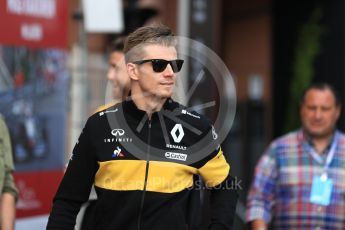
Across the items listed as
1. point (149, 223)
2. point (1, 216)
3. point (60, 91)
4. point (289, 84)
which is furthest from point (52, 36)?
point (289, 84)

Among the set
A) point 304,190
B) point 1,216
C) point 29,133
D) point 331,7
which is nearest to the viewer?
point 1,216

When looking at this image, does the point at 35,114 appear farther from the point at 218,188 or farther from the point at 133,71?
the point at 218,188

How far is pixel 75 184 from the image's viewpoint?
10.6ft

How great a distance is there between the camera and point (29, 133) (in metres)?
5.36

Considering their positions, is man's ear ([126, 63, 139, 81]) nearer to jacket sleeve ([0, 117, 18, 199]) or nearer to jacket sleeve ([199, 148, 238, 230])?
jacket sleeve ([199, 148, 238, 230])

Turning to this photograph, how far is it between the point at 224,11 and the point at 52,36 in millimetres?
7256

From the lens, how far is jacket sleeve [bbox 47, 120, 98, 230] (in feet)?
10.5

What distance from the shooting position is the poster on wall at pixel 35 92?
5.17 metres

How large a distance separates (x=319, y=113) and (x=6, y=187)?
222 cm

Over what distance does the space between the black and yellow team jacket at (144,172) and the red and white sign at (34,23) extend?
2071mm

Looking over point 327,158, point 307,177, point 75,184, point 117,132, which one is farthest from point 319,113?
point 75,184

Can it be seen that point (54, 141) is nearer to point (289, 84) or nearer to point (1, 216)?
point (1, 216)

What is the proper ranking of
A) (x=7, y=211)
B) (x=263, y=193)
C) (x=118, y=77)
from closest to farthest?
(x=7, y=211), (x=118, y=77), (x=263, y=193)

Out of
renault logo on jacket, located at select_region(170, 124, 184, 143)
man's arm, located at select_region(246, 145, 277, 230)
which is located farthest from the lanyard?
renault logo on jacket, located at select_region(170, 124, 184, 143)
